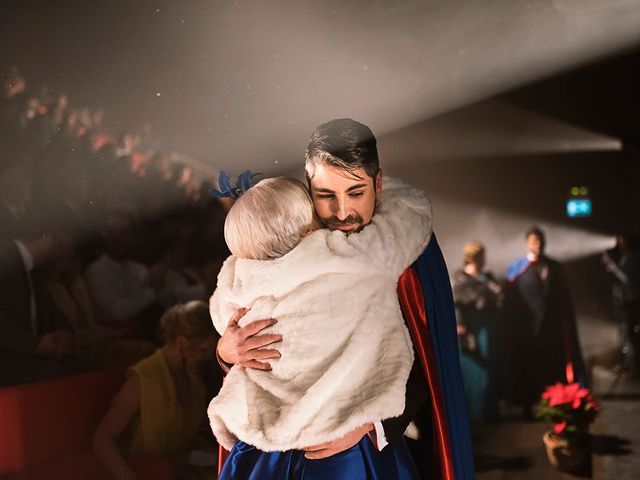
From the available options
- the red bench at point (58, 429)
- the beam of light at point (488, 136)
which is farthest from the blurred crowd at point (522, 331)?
the red bench at point (58, 429)

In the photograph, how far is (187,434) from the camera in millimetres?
2633

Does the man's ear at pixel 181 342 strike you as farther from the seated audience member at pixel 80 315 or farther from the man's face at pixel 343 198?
the man's face at pixel 343 198

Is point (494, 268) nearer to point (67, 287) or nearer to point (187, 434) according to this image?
point (187, 434)

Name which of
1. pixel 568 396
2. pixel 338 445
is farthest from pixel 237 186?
pixel 568 396

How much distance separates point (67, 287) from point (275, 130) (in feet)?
2.99

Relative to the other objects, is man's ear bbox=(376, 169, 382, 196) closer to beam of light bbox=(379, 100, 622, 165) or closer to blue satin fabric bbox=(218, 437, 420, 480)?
blue satin fabric bbox=(218, 437, 420, 480)

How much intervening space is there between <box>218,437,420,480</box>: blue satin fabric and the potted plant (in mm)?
1940

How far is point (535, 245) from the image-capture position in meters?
3.83

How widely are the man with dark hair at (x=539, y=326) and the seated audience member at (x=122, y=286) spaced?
6.11 feet

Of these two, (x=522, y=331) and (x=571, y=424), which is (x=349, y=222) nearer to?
(x=571, y=424)

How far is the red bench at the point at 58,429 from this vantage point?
84.3 inches

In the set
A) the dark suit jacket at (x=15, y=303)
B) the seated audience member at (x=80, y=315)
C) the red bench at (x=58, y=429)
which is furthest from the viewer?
the seated audience member at (x=80, y=315)

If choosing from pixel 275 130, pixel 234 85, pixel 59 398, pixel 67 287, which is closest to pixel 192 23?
pixel 234 85

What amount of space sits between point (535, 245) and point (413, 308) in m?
2.61
